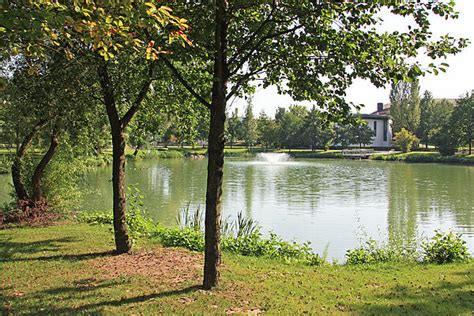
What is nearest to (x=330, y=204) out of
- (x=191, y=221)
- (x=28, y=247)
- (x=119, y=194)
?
(x=191, y=221)

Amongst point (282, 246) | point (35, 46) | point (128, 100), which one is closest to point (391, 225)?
point (282, 246)

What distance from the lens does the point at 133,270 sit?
256 inches

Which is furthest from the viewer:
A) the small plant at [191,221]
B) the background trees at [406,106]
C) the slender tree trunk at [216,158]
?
the background trees at [406,106]

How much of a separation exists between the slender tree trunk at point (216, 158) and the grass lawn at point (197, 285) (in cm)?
37

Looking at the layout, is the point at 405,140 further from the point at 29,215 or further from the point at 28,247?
the point at 28,247

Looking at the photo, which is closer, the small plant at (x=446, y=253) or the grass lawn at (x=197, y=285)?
the grass lawn at (x=197, y=285)

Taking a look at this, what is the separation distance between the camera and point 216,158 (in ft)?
17.8

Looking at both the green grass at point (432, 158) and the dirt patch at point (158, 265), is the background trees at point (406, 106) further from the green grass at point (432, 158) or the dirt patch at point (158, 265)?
the dirt patch at point (158, 265)

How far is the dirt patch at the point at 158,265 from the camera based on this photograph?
6.25m

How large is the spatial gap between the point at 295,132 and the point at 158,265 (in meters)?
67.5

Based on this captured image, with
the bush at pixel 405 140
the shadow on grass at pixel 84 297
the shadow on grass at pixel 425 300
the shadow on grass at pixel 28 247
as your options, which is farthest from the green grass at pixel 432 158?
the shadow on grass at pixel 84 297

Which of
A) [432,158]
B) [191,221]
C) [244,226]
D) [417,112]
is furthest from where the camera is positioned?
[417,112]

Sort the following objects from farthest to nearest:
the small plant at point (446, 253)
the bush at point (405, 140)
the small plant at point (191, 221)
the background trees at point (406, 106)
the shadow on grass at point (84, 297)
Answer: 1. the background trees at point (406, 106)
2. the bush at point (405, 140)
3. the small plant at point (191, 221)
4. the small plant at point (446, 253)
5. the shadow on grass at point (84, 297)

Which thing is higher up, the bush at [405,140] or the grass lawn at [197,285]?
the bush at [405,140]
